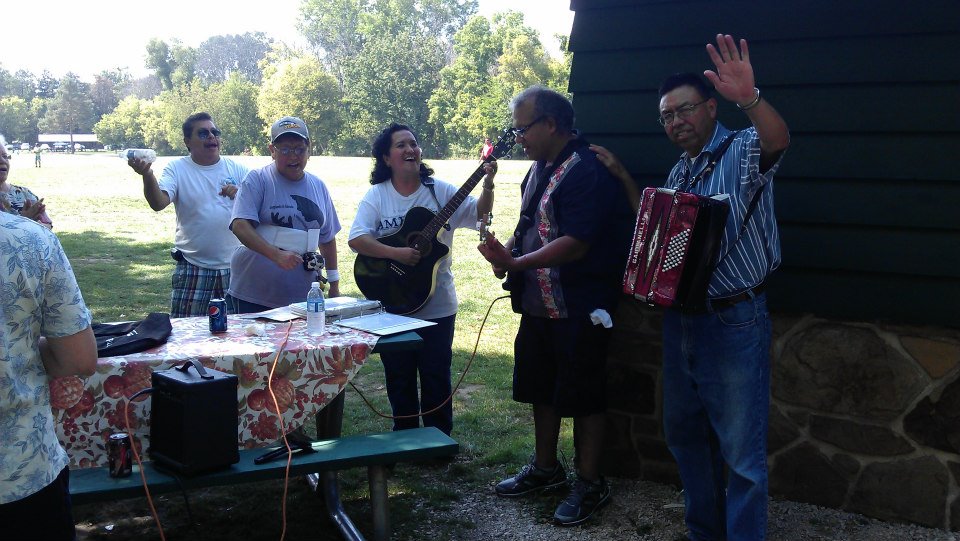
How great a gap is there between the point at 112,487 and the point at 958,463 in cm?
356

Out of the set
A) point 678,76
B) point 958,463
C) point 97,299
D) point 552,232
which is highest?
point 678,76

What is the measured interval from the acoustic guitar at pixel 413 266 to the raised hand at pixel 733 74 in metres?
1.91

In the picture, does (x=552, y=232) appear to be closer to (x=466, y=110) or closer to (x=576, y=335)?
(x=576, y=335)

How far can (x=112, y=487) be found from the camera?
3.01 metres

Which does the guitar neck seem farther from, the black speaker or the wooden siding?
the black speaker

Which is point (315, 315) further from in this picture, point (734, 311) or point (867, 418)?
point (867, 418)

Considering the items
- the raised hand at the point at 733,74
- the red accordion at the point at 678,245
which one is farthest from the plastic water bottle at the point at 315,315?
the raised hand at the point at 733,74

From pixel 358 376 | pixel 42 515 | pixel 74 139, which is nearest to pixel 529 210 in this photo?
pixel 42 515

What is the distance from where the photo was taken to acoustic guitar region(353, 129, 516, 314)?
4.58 meters

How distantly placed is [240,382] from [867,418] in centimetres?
285

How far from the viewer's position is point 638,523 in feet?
12.9

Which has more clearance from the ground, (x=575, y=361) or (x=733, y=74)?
(x=733, y=74)

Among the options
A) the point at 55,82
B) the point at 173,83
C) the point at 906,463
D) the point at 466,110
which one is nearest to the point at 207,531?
the point at 906,463

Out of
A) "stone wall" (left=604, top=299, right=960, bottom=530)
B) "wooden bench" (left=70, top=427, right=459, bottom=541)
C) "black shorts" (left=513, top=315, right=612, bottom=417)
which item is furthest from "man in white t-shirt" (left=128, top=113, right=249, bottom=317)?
"stone wall" (left=604, top=299, right=960, bottom=530)
